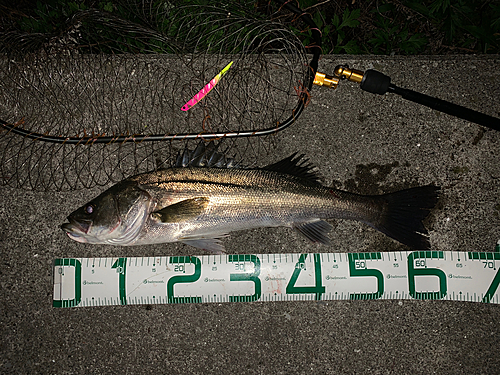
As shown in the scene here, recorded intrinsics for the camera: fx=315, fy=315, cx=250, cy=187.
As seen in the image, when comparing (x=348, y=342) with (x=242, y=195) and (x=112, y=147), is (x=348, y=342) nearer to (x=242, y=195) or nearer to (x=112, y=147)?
(x=242, y=195)

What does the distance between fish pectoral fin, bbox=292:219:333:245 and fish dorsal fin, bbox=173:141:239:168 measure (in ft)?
2.66

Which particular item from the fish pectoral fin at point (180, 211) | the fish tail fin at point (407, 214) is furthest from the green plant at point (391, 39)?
the fish pectoral fin at point (180, 211)

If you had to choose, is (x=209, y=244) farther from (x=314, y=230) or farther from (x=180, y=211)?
(x=314, y=230)

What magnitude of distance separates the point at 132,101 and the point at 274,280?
A: 7.22 ft

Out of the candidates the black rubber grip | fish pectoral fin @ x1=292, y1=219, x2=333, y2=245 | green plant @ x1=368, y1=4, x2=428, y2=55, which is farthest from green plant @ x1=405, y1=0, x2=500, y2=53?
fish pectoral fin @ x1=292, y1=219, x2=333, y2=245

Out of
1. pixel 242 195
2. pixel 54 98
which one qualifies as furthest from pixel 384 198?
pixel 54 98

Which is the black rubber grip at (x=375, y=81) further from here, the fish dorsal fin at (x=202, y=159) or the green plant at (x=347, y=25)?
the fish dorsal fin at (x=202, y=159)

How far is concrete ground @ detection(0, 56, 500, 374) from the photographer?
2.97 m

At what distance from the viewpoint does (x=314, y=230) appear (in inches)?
111

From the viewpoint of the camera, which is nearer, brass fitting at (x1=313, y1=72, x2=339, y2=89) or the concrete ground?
brass fitting at (x1=313, y1=72, x2=339, y2=89)

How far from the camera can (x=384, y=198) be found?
109 inches

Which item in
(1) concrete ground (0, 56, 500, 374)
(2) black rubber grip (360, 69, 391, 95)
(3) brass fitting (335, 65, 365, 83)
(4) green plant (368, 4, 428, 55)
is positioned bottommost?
(1) concrete ground (0, 56, 500, 374)

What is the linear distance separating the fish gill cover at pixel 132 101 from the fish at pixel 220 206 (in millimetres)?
426

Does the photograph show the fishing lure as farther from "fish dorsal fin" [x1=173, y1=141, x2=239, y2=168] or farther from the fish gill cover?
"fish dorsal fin" [x1=173, y1=141, x2=239, y2=168]
